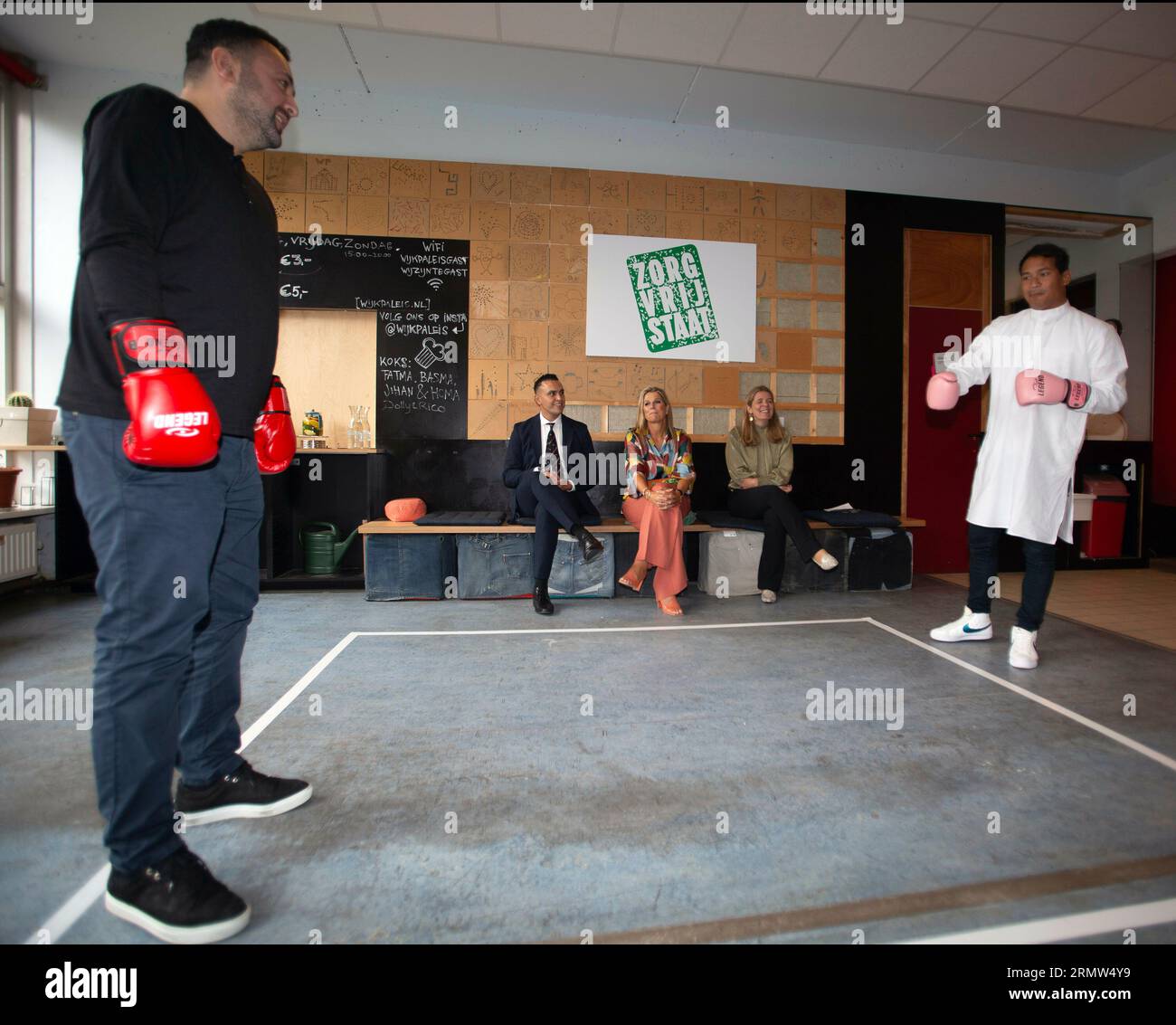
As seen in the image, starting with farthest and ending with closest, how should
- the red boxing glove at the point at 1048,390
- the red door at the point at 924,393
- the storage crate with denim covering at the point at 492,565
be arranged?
the red door at the point at 924,393, the storage crate with denim covering at the point at 492,565, the red boxing glove at the point at 1048,390

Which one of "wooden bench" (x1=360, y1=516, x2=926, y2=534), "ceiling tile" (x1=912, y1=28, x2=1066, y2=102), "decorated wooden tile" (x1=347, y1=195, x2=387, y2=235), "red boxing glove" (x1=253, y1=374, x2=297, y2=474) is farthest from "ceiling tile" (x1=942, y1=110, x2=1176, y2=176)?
"red boxing glove" (x1=253, y1=374, x2=297, y2=474)

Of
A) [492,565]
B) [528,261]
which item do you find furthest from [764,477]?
[528,261]

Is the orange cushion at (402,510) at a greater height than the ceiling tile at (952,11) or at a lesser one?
lesser

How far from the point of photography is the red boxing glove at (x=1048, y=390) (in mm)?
2502

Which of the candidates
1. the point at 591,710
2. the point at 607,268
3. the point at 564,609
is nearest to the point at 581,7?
the point at 607,268

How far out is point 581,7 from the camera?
354 cm

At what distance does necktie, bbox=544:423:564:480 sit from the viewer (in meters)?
3.95

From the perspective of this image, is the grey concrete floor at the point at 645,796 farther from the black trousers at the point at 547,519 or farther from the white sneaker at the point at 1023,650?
the black trousers at the point at 547,519

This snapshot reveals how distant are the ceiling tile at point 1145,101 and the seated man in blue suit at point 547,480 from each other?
4248mm

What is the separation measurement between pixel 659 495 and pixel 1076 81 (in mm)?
3893

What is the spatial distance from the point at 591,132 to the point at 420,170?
127 cm

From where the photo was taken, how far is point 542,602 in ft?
11.8

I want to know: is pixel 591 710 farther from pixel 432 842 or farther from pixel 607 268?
pixel 607 268

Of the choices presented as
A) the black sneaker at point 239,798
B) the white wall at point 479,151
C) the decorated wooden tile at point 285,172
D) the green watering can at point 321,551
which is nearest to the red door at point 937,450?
the white wall at point 479,151
